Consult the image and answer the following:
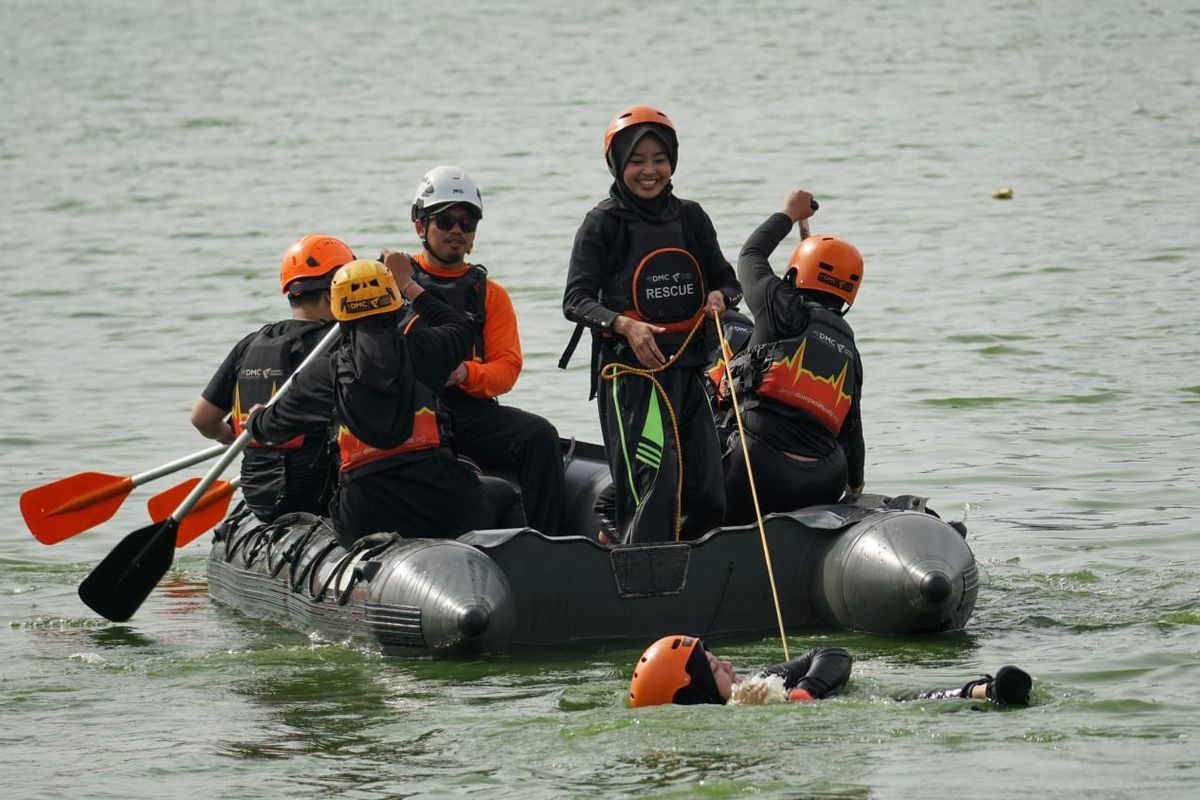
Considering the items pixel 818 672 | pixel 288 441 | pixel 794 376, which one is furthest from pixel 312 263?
pixel 818 672

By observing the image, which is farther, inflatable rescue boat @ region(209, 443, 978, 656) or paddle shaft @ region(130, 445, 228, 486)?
paddle shaft @ region(130, 445, 228, 486)

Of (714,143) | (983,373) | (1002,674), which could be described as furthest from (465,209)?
(714,143)

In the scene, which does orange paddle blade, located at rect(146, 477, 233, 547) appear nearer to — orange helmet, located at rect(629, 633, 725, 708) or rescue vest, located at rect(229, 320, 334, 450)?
rescue vest, located at rect(229, 320, 334, 450)

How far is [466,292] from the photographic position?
9.70 metres

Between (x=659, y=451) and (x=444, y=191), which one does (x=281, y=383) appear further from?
(x=659, y=451)

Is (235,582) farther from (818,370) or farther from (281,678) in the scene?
(818,370)

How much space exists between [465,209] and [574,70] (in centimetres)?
3290

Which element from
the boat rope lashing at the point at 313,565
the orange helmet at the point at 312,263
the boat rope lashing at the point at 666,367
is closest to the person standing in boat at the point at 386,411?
the boat rope lashing at the point at 313,565

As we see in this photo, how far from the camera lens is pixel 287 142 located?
1342 inches

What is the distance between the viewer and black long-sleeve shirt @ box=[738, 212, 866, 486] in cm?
938

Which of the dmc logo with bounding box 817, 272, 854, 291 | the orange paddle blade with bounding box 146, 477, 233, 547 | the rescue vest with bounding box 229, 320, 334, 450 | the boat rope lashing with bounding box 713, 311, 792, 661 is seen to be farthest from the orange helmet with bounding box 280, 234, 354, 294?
the dmc logo with bounding box 817, 272, 854, 291

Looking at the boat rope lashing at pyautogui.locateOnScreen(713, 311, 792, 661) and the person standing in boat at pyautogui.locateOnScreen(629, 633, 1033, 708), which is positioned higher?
the boat rope lashing at pyautogui.locateOnScreen(713, 311, 792, 661)

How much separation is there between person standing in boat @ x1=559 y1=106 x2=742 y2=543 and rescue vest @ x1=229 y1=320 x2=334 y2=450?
4.70ft

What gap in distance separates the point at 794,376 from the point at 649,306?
2.63 ft
